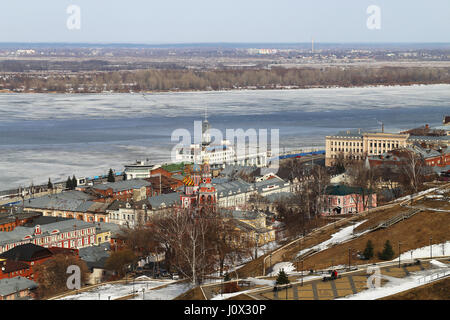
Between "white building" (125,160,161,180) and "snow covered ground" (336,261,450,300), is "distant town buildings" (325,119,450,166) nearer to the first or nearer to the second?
"white building" (125,160,161,180)

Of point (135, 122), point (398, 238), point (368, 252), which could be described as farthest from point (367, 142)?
point (135, 122)

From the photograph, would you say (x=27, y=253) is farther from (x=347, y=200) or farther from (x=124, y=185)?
(x=124, y=185)

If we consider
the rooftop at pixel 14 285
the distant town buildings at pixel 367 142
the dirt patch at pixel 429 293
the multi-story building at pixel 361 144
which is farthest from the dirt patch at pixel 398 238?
the multi-story building at pixel 361 144

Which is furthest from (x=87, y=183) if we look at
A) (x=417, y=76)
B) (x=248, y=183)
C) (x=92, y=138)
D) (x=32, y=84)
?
(x=417, y=76)

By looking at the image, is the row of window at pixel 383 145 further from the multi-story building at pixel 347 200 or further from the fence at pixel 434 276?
the fence at pixel 434 276

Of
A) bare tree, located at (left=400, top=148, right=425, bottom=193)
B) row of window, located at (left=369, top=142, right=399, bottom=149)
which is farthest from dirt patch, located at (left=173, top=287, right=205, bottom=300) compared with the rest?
row of window, located at (left=369, top=142, right=399, bottom=149)
